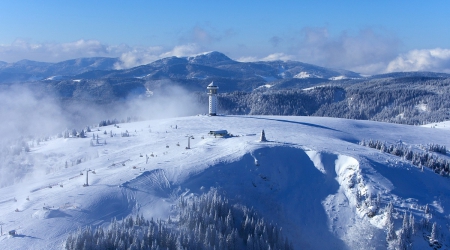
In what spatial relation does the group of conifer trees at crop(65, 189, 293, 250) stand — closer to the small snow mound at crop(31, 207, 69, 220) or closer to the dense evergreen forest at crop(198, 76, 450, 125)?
the small snow mound at crop(31, 207, 69, 220)

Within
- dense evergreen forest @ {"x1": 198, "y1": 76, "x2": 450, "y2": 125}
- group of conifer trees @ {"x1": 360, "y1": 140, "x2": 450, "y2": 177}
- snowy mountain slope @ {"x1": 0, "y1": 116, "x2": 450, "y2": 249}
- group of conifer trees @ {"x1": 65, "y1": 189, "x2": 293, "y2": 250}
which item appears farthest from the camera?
dense evergreen forest @ {"x1": 198, "y1": 76, "x2": 450, "y2": 125}

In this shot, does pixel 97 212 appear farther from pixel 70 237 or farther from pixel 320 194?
pixel 320 194

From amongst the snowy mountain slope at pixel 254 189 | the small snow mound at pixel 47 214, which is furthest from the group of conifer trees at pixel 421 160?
the small snow mound at pixel 47 214

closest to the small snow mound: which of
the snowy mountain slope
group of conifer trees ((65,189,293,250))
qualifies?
the snowy mountain slope

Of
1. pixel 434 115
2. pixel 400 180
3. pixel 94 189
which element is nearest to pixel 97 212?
pixel 94 189

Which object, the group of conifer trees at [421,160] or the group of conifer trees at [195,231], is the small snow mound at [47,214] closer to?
the group of conifer trees at [195,231]

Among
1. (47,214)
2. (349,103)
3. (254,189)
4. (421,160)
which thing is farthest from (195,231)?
(349,103)
